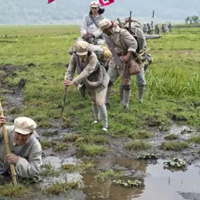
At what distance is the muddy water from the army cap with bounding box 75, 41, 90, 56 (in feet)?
6.89

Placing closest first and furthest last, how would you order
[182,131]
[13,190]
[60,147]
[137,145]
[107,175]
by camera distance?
[13,190], [107,175], [60,147], [137,145], [182,131]

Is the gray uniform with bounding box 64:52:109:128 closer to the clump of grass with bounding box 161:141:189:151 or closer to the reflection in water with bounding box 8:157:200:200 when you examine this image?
the clump of grass with bounding box 161:141:189:151

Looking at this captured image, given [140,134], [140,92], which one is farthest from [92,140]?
[140,92]

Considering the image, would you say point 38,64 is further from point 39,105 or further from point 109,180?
point 109,180

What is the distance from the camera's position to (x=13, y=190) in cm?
616

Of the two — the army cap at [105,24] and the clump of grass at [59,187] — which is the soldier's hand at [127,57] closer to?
the army cap at [105,24]

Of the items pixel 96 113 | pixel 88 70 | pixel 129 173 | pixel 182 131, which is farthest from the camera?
pixel 96 113

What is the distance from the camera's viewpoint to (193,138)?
8.86 meters

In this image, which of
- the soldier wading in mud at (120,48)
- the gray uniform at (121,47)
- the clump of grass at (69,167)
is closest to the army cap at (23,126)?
the clump of grass at (69,167)

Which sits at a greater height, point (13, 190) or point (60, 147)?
point (13, 190)

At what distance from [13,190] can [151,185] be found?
2.04 metres

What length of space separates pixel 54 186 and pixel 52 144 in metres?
2.25

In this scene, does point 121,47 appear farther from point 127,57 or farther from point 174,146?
point 174,146

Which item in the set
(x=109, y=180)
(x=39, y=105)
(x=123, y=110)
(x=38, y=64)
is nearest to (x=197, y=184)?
(x=109, y=180)
